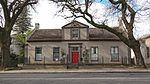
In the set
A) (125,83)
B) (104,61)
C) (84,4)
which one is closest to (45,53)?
(104,61)

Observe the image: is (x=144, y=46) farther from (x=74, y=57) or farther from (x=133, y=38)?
(x=133, y=38)

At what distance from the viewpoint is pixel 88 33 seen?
4903 cm

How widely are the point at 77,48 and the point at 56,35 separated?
15.4 ft

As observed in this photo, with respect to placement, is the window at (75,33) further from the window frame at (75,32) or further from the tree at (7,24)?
the tree at (7,24)

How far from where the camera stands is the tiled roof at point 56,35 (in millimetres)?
49031

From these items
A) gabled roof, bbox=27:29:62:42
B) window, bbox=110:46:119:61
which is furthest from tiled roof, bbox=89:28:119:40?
gabled roof, bbox=27:29:62:42

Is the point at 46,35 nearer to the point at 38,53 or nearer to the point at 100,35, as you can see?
the point at 38,53

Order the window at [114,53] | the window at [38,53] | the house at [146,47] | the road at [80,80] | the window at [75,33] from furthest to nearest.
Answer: the house at [146,47] < the window at [38,53] < the window at [75,33] < the window at [114,53] < the road at [80,80]

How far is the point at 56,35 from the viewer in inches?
1999

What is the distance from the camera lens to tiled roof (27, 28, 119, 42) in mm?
49031

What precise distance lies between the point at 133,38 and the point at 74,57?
42.8 feet

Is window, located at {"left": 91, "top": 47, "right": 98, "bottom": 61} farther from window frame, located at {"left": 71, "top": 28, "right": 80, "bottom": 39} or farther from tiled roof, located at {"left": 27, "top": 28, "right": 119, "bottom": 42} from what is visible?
window frame, located at {"left": 71, "top": 28, "right": 80, "bottom": 39}

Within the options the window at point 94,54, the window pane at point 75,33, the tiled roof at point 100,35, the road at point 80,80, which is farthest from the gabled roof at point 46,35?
the road at point 80,80

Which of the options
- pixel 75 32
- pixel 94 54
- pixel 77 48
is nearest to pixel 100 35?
pixel 94 54
